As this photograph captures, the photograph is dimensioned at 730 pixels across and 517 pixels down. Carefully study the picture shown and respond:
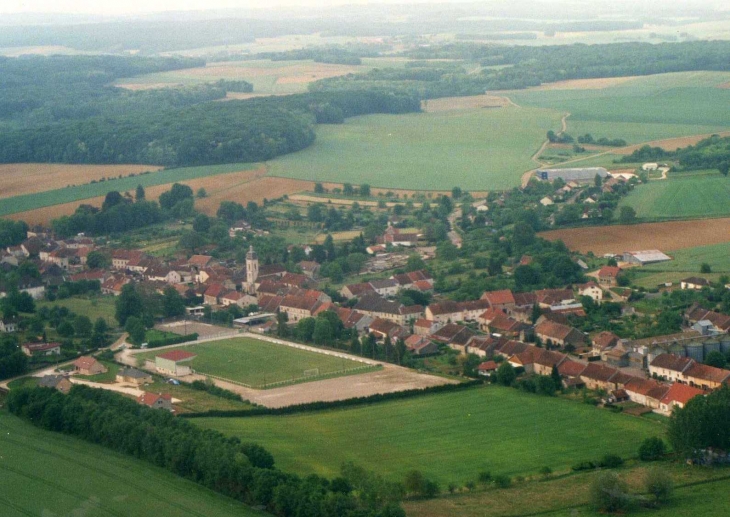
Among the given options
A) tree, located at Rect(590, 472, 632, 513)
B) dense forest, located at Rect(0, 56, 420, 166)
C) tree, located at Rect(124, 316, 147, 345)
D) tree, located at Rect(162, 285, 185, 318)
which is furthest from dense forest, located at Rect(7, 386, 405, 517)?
dense forest, located at Rect(0, 56, 420, 166)

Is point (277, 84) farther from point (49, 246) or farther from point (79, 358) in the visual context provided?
point (79, 358)

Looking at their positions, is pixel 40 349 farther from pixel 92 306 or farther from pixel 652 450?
pixel 652 450

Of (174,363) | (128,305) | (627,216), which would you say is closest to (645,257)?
(627,216)

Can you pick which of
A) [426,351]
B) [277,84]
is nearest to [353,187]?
[426,351]

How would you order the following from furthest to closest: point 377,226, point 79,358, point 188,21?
point 188,21 < point 377,226 < point 79,358

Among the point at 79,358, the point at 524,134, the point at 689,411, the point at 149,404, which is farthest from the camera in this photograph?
the point at 524,134

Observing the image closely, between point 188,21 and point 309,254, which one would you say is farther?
point 188,21
